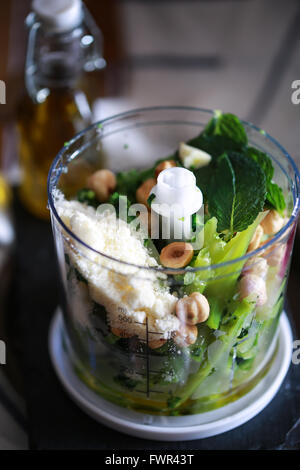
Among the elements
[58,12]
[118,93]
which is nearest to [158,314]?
[58,12]

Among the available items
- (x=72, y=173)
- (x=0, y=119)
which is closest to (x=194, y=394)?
(x=72, y=173)

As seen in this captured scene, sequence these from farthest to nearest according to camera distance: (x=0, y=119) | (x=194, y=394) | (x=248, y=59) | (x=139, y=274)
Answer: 1. (x=248, y=59)
2. (x=0, y=119)
3. (x=194, y=394)
4. (x=139, y=274)

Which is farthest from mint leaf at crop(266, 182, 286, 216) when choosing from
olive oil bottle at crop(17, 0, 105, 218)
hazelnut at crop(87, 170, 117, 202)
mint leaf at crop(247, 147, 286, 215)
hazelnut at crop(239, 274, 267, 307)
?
olive oil bottle at crop(17, 0, 105, 218)

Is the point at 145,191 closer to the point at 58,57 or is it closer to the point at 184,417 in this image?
the point at 184,417

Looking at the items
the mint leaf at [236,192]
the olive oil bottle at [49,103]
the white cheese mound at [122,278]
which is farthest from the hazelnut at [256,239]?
the olive oil bottle at [49,103]
